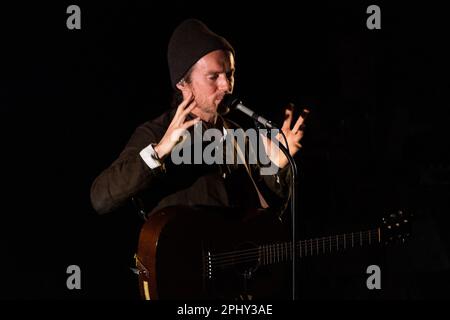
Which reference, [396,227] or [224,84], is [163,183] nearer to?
[224,84]

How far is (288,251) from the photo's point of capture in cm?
284

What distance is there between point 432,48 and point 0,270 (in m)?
3.36

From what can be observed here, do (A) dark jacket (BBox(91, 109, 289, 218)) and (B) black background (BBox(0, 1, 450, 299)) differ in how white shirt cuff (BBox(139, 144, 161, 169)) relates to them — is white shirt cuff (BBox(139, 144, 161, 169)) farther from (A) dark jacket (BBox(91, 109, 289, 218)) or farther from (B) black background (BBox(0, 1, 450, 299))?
(B) black background (BBox(0, 1, 450, 299))

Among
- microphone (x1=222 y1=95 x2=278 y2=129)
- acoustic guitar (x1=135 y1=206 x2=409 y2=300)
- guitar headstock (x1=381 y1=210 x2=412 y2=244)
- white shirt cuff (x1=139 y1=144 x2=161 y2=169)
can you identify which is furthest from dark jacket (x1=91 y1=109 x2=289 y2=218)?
guitar headstock (x1=381 y1=210 x2=412 y2=244)

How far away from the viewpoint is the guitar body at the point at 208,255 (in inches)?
94.7

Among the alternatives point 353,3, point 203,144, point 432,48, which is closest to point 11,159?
point 203,144

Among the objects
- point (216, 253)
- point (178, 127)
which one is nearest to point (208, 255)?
point (216, 253)

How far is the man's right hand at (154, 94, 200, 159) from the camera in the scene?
237cm

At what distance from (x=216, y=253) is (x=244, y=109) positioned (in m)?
0.71

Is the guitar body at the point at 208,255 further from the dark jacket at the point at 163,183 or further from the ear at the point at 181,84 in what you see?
the ear at the point at 181,84

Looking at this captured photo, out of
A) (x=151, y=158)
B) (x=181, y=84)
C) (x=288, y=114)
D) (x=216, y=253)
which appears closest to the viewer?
(x=151, y=158)

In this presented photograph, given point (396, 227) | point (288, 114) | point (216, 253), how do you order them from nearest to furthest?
point (216, 253), point (288, 114), point (396, 227)

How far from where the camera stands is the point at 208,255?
2.54m

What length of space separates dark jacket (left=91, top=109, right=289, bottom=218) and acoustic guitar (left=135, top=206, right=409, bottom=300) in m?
0.15
